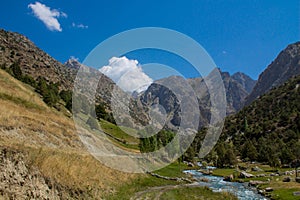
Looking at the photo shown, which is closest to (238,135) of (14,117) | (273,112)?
(273,112)

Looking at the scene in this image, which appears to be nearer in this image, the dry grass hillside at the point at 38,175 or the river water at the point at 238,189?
the dry grass hillside at the point at 38,175

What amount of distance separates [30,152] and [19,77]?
9901 centimetres

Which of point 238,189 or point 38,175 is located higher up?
point 38,175

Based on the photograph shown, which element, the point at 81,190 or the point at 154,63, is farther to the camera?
the point at 154,63

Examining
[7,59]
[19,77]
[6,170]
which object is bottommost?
[6,170]

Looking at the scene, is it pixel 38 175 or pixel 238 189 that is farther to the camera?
pixel 238 189

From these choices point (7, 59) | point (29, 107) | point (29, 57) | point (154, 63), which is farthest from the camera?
point (29, 57)

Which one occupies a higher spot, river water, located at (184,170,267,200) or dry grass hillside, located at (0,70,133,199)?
dry grass hillside, located at (0,70,133,199)

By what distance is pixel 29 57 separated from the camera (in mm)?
185500

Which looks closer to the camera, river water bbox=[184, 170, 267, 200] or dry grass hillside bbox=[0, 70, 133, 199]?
dry grass hillside bbox=[0, 70, 133, 199]

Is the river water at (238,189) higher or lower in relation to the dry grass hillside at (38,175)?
lower

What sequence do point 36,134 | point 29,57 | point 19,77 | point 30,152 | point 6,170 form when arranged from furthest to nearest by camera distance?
point 29,57, point 19,77, point 36,134, point 30,152, point 6,170

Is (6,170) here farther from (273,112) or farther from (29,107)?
(273,112)

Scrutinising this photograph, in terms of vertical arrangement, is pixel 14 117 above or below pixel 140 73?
below
